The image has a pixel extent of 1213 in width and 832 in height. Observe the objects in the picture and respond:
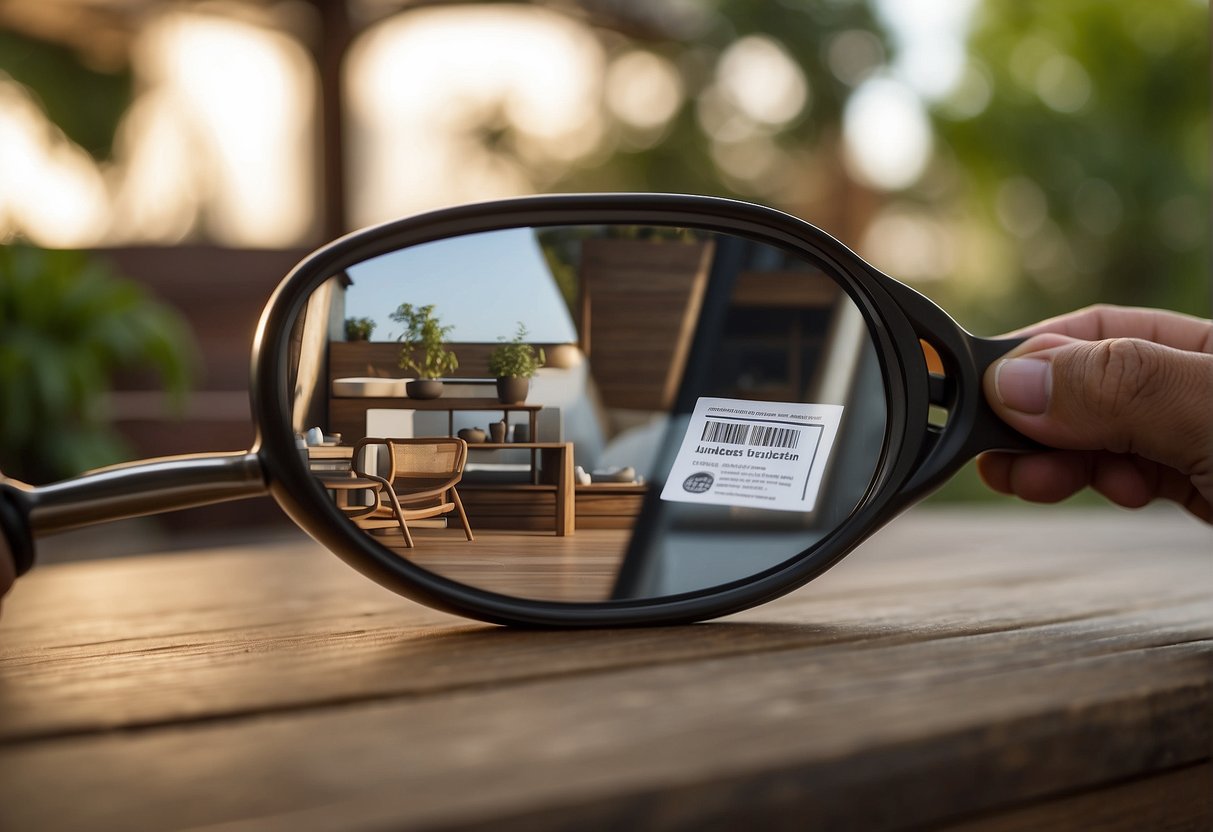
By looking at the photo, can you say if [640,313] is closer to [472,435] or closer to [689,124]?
[472,435]

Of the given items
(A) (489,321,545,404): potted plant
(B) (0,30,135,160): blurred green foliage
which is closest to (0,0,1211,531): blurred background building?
(B) (0,30,135,160): blurred green foliage

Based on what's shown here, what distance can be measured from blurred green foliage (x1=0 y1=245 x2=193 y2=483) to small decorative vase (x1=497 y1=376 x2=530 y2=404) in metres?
1.06

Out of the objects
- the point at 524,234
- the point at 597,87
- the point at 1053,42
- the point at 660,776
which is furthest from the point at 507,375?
the point at 1053,42

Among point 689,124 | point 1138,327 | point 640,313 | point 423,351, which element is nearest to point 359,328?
point 423,351

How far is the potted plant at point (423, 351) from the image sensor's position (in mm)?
403

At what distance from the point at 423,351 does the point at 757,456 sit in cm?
16

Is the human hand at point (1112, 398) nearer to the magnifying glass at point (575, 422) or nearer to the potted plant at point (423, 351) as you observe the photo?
the magnifying glass at point (575, 422)

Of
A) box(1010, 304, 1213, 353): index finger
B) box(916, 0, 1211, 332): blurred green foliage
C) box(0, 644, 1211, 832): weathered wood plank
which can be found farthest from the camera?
box(916, 0, 1211, 332): blurred green foliage

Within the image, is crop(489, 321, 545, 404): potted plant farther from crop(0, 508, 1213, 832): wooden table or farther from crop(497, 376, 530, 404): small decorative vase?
crop(0, 508, 1213, 832): wooden table

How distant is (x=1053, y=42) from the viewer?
18.8 ft

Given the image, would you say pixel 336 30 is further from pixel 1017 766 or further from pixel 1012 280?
pixel 1012 280

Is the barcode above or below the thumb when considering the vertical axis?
below

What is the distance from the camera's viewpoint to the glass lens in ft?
1.30

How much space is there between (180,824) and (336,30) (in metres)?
2.87
